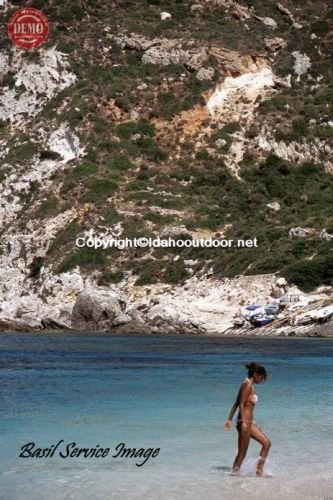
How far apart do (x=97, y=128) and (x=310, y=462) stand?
73.1 m

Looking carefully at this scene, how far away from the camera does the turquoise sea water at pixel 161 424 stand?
39.3 feet

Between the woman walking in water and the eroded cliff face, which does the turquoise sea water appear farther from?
the eroded cliff face

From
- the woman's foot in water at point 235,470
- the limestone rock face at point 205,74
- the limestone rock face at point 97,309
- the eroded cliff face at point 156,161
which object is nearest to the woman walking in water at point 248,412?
the woman's foot in water at point 235,470

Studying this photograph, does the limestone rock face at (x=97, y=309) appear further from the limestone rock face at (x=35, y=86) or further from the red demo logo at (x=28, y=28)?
the red demo logo at (x=28, y=28)

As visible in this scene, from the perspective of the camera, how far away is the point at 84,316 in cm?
6112

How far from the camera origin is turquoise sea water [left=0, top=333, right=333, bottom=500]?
12.0 meters

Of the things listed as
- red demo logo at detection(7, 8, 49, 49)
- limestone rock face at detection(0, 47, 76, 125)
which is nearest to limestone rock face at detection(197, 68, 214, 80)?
limestone rock face at detection(0, 47, 76, 125)

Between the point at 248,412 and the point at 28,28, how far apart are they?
9687 cm

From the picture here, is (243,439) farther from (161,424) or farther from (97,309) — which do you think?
(97,309)

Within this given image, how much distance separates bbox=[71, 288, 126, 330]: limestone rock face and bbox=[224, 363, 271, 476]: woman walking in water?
157 ft

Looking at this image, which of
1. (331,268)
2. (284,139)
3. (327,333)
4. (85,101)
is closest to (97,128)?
(85,101)

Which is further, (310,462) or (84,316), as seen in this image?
(84,316)

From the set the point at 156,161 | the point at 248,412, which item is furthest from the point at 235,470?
the point at 156,161

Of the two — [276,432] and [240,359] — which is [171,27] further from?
[276,432]
